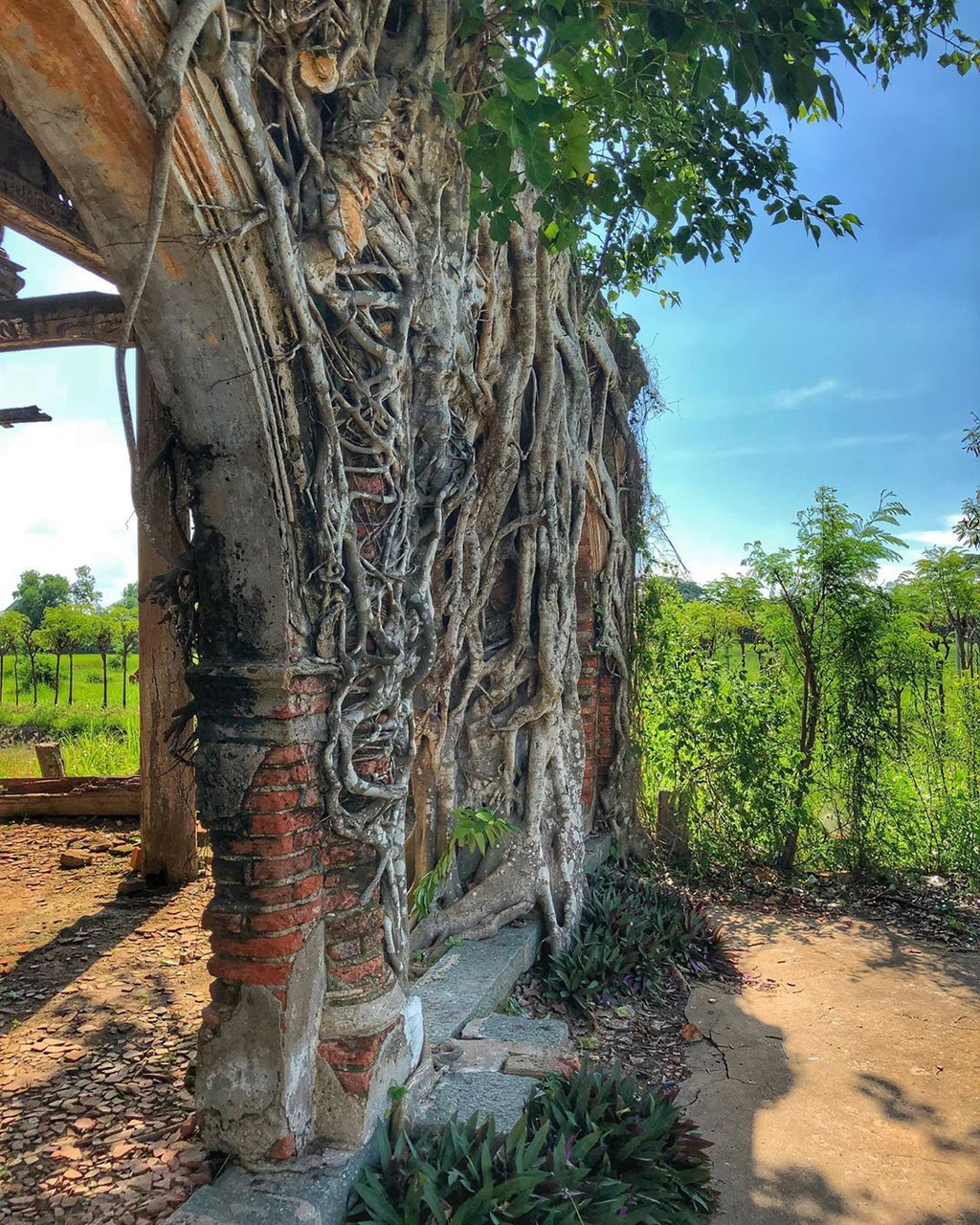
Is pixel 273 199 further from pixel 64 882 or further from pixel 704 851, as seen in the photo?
pixel 704 851

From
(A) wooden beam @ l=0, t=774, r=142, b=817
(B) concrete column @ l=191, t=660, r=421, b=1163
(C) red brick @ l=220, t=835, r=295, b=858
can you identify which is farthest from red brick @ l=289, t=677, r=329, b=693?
(A) wooden beam @ l=0, t=774, r=142, b=817

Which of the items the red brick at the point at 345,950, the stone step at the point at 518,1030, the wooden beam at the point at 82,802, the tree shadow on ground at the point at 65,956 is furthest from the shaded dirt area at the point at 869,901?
the wooden beam at the point at 82,802

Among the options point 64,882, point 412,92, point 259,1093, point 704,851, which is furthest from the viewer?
point 704,851

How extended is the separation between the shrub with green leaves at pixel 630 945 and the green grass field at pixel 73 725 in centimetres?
531

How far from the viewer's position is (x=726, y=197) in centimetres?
363

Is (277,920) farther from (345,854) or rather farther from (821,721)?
(821,721)

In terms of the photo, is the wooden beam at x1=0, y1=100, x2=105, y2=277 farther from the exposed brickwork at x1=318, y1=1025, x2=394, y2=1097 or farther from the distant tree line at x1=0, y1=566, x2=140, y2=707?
the distant tree line at x1=0, y1=566, x2=140, y2=707

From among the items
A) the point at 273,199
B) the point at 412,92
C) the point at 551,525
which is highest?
the point at 412,92

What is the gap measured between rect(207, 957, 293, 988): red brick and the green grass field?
259 inches

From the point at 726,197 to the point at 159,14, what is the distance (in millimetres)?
2471

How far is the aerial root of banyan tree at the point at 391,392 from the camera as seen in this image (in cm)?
245

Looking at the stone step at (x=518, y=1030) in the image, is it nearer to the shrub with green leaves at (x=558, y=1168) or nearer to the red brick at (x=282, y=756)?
the shrub with green leaves at (x=558, y=1168)

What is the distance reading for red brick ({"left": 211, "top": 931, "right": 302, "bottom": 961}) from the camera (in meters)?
2.54

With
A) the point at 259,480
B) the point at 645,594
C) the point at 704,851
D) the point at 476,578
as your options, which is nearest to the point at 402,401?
the point at 259,480
